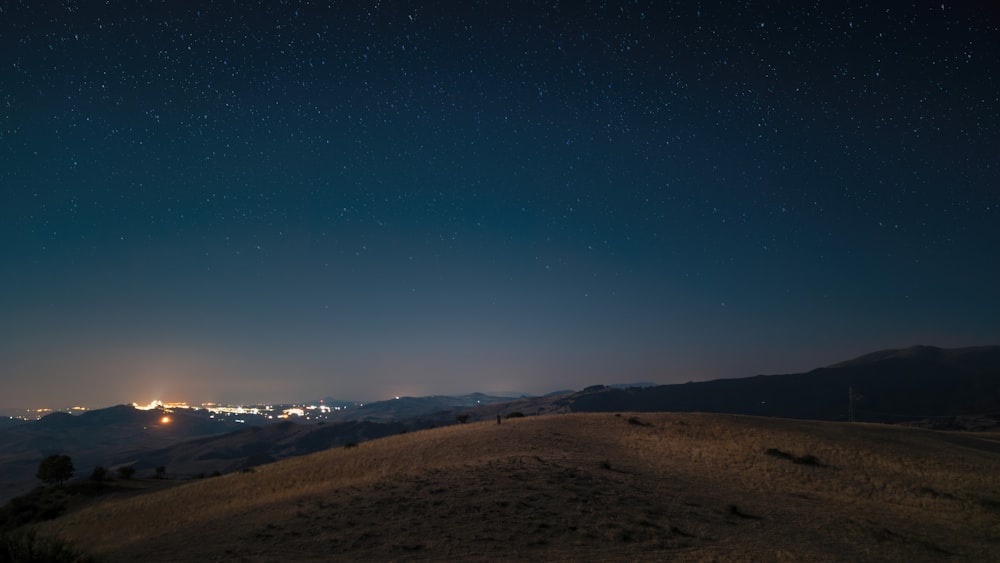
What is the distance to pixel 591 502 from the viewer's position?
941 inches

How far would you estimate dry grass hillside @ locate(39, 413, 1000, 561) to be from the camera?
1984cm

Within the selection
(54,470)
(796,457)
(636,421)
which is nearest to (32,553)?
(796,457)

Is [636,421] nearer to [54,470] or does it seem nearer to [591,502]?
[591,502]

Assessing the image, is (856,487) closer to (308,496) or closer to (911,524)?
(911,524)

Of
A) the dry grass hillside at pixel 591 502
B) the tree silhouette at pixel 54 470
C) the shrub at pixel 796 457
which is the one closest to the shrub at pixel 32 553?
the dry grass hillside at pixel 591 502

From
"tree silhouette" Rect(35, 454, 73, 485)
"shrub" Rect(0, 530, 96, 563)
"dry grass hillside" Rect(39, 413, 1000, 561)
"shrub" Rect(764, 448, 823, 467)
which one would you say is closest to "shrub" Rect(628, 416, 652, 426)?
"dry grass hillside" Rect(39, 413, 1000, 561)

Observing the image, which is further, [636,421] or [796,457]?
[636,421]

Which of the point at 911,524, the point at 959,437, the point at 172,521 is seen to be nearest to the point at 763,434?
the point at 911,524

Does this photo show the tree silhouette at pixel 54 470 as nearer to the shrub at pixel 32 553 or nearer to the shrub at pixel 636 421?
the shrub at pixel 32 553

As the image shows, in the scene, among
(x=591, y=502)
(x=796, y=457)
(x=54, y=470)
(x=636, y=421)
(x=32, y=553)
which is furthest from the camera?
(x=54, y=470)

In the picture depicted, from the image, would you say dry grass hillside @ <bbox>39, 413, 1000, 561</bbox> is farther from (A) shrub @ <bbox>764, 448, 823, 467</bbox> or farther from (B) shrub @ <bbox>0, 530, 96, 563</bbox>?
(B) shrub @ <bbox>0, 530, 96, 563</bbox>

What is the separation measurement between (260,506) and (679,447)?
28.0 meters

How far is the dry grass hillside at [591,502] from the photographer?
19844 mm

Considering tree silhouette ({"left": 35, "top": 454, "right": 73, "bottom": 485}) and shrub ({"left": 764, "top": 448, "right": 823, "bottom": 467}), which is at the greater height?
shrub ({"left": 764, "top": 448, "right": 823, "bottom": 467})
